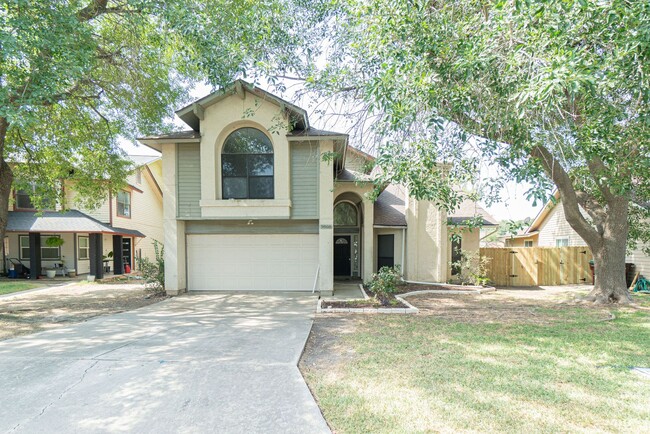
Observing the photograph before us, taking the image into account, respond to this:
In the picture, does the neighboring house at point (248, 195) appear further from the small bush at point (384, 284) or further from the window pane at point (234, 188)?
the small bush at point (384, 284)

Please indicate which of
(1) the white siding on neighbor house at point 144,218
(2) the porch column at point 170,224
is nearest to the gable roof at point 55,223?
(1) the white siding on neighbor house at point 144,218

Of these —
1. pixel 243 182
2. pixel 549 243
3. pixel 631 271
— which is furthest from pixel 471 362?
pixel 549 243

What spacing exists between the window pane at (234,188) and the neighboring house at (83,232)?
595cm

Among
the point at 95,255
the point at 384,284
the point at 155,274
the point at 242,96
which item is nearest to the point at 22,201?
the point at 95,255

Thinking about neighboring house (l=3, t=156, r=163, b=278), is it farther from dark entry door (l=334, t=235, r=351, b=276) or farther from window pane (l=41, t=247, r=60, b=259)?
dark entry door (l=334, t=235, r=351, b=276)

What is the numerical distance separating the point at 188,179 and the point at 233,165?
163 cm

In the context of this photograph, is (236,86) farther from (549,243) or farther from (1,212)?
(549,243)

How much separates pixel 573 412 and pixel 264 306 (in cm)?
743

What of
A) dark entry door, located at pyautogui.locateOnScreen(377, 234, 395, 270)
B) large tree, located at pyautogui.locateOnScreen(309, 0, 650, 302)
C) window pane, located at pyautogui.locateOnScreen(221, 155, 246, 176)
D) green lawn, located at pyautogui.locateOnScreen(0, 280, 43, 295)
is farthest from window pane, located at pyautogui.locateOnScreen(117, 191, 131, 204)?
large tree, located at pyautogui.locateOnScreen(309, 0, 650, 302)

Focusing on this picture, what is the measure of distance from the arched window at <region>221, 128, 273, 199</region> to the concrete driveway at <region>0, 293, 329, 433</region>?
4.59 metres

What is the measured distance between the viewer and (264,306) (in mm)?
9367

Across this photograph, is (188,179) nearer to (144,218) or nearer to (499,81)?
(499,81)

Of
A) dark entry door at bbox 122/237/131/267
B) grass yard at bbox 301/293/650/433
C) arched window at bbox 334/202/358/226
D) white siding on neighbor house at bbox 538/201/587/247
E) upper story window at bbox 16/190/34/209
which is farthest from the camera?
dark entry door at bbox 122/237/131/267

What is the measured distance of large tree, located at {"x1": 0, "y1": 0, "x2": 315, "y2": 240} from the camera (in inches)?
256
